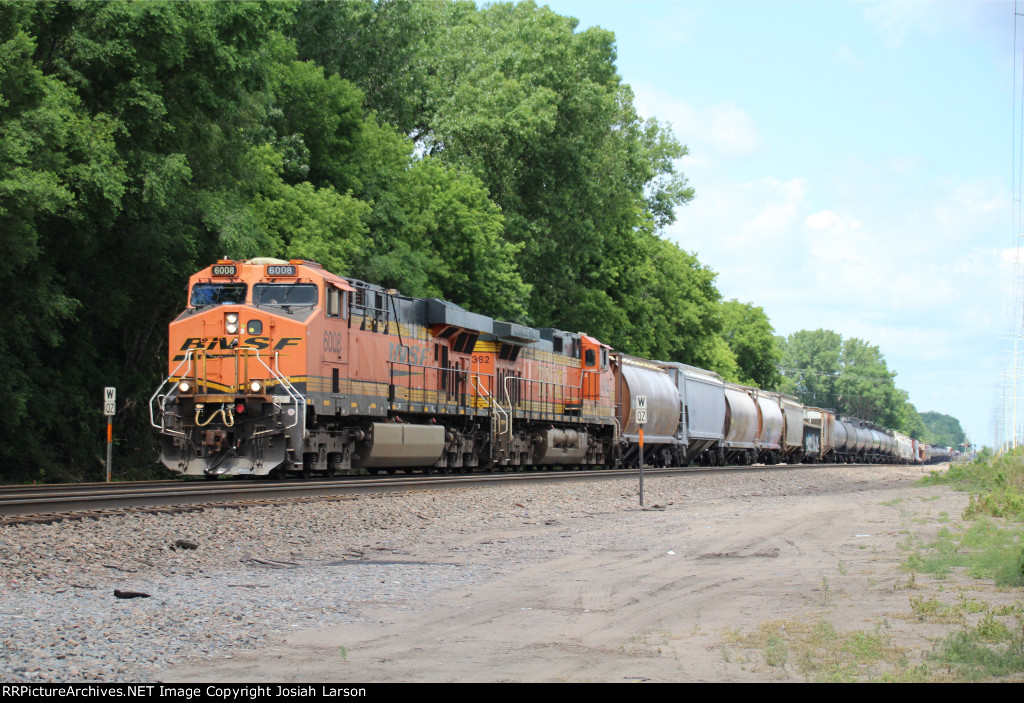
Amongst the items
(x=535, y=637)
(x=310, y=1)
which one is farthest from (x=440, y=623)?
(x=310, y=1)

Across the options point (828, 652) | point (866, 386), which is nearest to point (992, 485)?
point (828, 652)

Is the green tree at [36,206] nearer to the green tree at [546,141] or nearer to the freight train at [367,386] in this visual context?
the freight train at [367,386]

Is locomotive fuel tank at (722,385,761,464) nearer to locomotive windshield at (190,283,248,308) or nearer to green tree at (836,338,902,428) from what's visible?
locomotive windshield at (190,283,248,308)

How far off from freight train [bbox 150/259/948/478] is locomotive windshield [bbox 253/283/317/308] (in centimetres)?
3

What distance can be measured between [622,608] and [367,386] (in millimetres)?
14354

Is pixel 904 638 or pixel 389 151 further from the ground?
pixel 389 151

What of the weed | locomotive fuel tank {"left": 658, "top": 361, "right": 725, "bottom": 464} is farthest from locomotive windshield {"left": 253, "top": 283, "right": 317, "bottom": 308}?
locomotive fuel tank {"left": 658, "top": 361, "right": 725, "bottom": 464}

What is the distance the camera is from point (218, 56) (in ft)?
92.0

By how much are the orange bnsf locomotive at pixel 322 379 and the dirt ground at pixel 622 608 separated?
6571mm

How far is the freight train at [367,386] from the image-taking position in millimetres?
20672

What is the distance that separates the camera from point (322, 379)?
845 inches

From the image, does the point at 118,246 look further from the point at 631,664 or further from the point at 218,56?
the point at 631,664

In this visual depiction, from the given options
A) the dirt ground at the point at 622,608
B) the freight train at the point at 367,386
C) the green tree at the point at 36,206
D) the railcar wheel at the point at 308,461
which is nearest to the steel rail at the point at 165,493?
the railcar wheel at the point at 308,461

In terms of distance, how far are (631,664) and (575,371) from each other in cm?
2777
